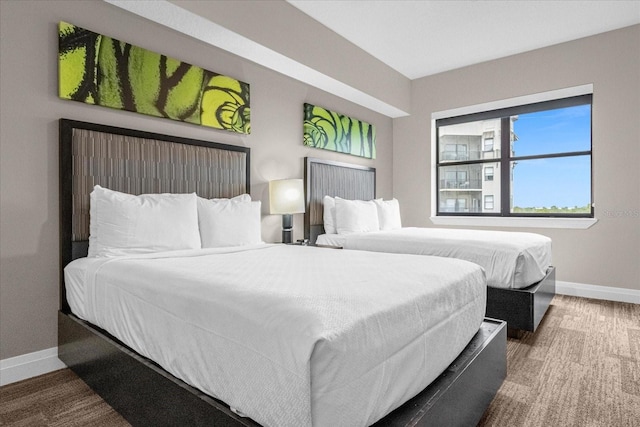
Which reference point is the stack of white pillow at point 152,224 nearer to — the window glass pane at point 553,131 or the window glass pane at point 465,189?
the window glass pane at point 465,189

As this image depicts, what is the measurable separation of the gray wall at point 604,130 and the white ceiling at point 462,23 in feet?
0.54

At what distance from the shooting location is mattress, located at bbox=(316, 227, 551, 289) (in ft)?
8.83

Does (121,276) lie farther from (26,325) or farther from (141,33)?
(141,33)

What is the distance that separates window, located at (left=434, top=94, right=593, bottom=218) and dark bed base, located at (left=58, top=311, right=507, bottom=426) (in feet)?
11.0

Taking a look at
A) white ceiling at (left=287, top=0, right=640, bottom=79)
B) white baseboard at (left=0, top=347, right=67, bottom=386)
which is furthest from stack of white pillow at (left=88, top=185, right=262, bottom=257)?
white ceiling at (left=287, top=0, right=640, bottom=79)

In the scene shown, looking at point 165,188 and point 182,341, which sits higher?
point 165,188

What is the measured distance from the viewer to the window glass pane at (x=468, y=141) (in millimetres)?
5039

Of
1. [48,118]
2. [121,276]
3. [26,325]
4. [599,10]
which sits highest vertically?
[599,10]

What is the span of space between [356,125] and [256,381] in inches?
160

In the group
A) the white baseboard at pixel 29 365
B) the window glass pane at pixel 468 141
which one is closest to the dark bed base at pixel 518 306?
the window glass pane at pixel 468 141

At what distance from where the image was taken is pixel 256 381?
3.39ft

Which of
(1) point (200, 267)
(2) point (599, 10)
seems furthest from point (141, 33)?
(2) point (599, 10)

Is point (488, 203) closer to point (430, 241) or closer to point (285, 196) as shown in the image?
point (430, 241)

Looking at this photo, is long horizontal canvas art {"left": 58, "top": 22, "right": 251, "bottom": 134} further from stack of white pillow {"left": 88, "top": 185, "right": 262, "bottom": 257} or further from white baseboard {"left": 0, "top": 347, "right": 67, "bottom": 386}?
white baseboard {"left": 0, "top": 347, "right": 67, "bottom": 386}
